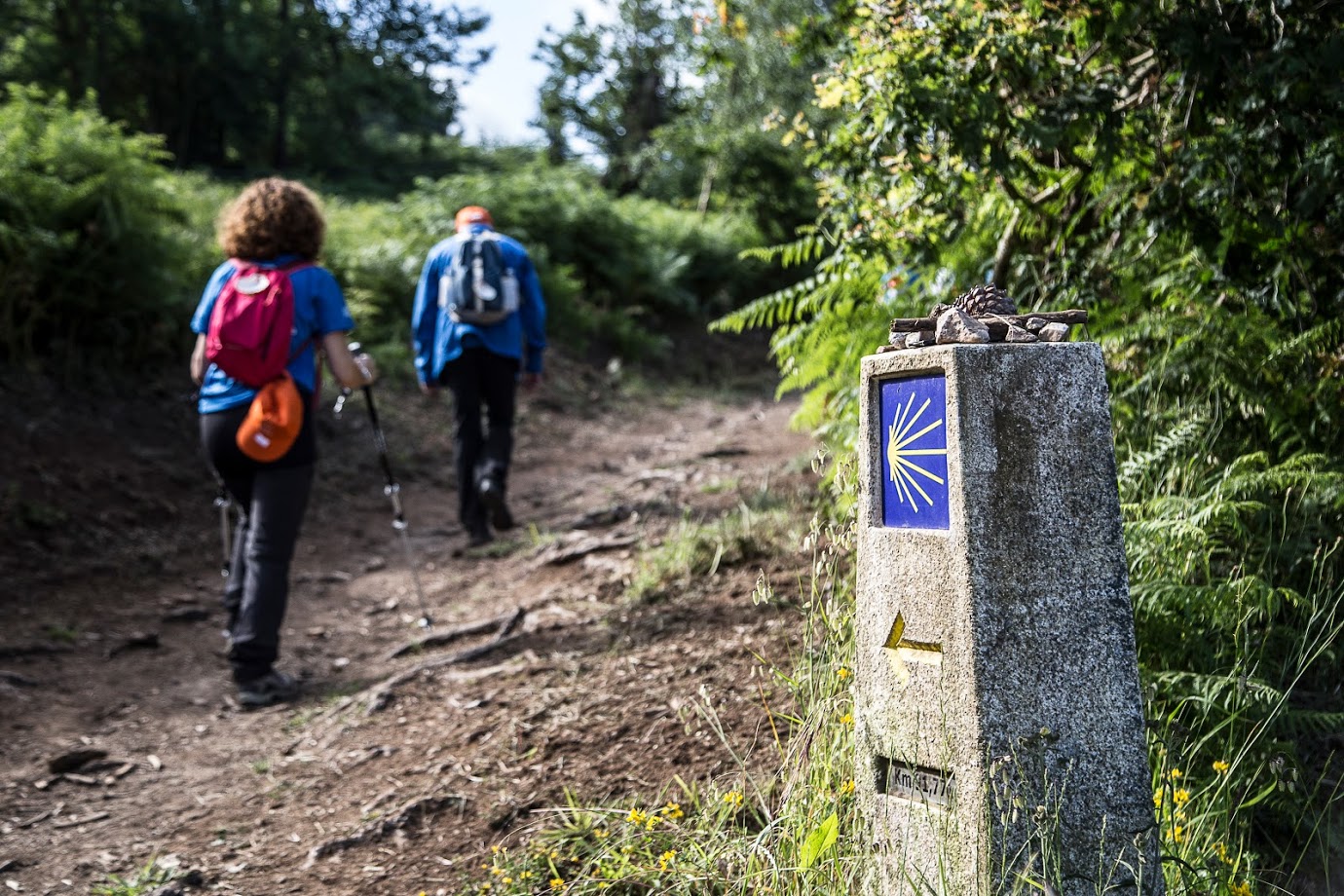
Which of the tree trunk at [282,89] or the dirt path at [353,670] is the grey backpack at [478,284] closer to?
the dirt path at [353,670]

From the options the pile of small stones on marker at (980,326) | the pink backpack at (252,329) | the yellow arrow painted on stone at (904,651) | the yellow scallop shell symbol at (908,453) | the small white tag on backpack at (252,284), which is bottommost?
the yellow arrow painted on stone at (904,651)

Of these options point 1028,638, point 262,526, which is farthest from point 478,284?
point 1028,638

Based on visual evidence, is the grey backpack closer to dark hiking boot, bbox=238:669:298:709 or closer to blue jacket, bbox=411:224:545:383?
blue jacket, bbox=411:224:545:383

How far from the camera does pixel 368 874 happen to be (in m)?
3.07

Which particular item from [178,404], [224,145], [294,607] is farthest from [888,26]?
[224,145]

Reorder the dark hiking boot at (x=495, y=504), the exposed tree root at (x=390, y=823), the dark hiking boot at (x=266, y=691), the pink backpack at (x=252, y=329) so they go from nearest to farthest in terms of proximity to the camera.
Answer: the exposed tree root at (x=390, y=823)
the pink backpack at (x=252, y=329)
the dark hiking boot at (x=266, y=691)
the dark hiking boot at (x=495, y=504)

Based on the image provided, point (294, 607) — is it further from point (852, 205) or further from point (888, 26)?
point (888, 26)

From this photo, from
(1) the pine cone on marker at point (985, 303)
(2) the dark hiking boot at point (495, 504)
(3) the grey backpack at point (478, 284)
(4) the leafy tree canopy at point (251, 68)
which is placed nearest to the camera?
(1) the pine cone on marker at point (985, 303)

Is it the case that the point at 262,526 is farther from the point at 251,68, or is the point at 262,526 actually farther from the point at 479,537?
the point at 251,68

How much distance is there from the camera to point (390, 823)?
3.32m

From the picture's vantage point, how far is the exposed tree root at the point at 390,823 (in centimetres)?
327

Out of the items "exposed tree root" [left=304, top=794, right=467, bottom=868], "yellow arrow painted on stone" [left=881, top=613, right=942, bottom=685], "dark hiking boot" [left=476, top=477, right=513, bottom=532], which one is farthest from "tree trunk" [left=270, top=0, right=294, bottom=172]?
"yellow arrow painted on stone" [left=881, top=613, right=942, bottom=685]

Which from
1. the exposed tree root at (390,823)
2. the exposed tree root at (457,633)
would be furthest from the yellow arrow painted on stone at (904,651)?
the exposed tree root at (457,633)

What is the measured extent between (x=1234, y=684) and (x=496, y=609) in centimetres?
371
